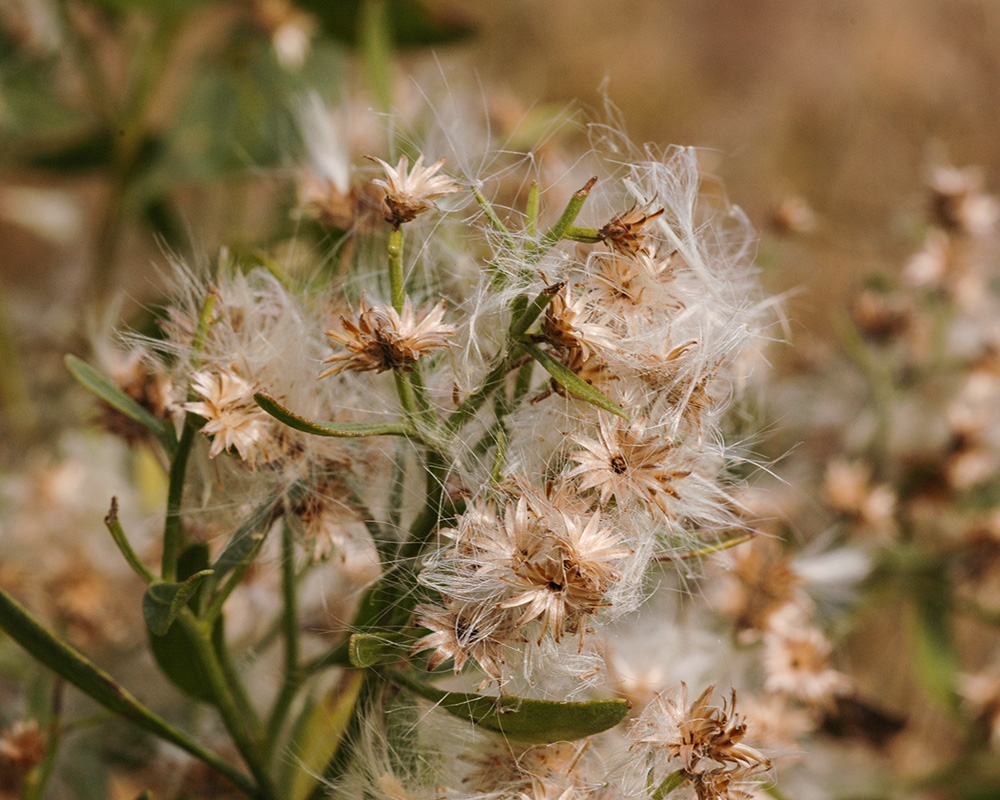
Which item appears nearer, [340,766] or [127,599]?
[340,766]

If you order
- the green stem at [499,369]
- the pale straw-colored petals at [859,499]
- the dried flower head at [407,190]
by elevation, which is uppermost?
the dried flower head at [407,190]

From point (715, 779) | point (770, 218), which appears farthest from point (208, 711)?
point (770, 218)

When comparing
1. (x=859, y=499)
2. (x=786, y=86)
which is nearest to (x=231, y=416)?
(x=859, y=499)

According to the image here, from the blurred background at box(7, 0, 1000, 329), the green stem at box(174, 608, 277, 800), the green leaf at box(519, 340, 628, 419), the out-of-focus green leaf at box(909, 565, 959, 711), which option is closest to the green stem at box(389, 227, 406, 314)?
the green leaf at box(519, 340, 628, 419)

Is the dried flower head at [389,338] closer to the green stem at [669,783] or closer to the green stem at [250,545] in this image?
the green stem at [250,545]

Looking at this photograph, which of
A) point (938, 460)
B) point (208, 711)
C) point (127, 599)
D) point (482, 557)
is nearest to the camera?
point (482, 557)

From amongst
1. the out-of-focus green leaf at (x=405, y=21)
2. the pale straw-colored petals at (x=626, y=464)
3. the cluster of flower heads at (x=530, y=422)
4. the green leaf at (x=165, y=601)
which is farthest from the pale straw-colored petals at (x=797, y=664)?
the out-of-focus green leaf at (x=405, y=21)

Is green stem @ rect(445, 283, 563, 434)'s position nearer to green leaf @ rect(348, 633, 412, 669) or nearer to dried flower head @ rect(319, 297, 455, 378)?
dried flower head @ rect(319, 297, 455, 378)

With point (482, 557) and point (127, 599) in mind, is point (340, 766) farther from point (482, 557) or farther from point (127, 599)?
point (127, 599)
